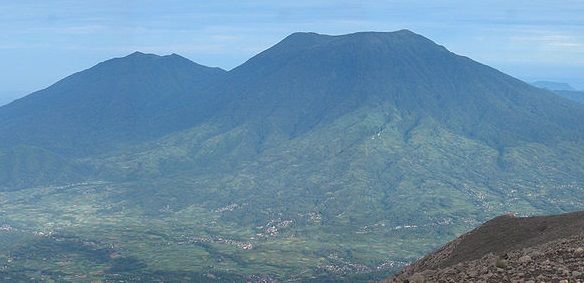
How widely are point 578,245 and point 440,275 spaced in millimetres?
10160

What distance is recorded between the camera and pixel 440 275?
48438 mm

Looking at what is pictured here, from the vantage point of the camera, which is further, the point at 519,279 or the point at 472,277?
the point at 472,277

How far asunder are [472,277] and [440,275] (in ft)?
14.2

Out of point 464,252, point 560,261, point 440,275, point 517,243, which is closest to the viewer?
point 560,261

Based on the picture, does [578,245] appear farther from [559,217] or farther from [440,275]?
[559,217]

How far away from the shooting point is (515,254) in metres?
52.3

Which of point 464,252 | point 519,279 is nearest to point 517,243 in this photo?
point 464,252

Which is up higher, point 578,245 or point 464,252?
point 578,245

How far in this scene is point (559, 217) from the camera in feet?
241

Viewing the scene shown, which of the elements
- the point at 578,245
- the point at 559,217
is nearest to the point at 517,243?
the point at 559,217

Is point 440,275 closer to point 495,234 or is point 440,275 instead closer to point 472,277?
point 472,277

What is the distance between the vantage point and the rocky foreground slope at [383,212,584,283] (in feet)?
140

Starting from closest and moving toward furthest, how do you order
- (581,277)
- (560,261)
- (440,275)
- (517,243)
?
(581,277)
(560,261)
(440,275)
(517,243)

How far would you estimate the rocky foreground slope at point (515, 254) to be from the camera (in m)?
42.5
